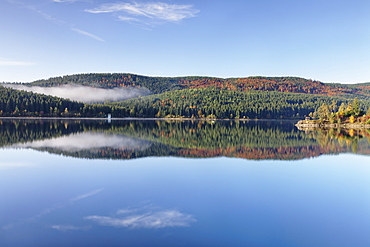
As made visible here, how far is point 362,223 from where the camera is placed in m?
10.3

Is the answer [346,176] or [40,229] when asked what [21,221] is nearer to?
[40,229]

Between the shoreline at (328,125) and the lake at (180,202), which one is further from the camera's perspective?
the shoreline at (328,125)

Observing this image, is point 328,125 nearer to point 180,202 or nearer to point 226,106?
point 226,106

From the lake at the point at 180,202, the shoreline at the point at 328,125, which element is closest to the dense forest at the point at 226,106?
the shoreline at the point at 328,125

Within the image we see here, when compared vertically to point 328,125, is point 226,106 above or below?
above

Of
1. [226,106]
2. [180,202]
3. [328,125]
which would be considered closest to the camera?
[180,202]

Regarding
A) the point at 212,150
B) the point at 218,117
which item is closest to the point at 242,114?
the point at 218,117

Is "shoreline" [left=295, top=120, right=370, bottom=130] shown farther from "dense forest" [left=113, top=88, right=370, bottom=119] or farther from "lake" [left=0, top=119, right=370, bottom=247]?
"lake" [left=0, top=119, right=370, bottom=247]

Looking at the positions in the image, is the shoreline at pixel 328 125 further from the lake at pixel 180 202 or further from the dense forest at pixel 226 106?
the lake at pixel 180 202

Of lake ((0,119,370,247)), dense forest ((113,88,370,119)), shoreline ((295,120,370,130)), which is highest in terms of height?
dense forest ((113,88,370,119))

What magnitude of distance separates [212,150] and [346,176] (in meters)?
12.5

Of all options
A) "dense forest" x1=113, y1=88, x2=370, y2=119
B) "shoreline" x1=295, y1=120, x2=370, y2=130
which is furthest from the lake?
"dense forest" x1=113, y1=88, x2=370, y2=119

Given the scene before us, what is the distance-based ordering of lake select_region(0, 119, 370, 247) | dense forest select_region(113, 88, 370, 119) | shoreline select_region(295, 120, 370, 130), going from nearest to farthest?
lake select_region(0, 119, 370, 247) < shoreline select_region(295, 120, 370, 130) < dense forest select_region(113, 88, 370, 119)

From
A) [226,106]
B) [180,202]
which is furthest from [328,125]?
[180,202]
